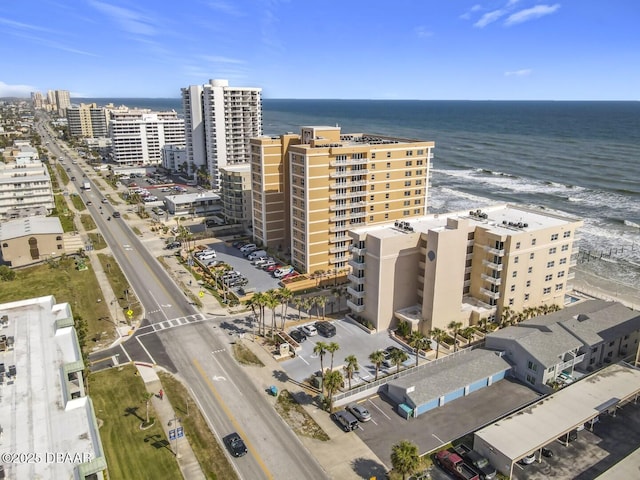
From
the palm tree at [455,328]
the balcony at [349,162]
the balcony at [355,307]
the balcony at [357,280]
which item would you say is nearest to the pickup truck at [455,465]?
the palm tree at [455,328]

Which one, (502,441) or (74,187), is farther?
(74,187)

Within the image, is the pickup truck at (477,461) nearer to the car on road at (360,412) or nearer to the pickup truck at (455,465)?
the pickup truck at (455,465)

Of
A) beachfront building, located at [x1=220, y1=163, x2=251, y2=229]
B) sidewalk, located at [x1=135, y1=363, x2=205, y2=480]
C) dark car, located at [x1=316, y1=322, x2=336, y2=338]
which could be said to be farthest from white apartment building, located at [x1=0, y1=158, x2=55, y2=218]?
dark car, located at [x1=316, y1=322, x2=336, y2=338]

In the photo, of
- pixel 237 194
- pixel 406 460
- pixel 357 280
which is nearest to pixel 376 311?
pixel 357 280

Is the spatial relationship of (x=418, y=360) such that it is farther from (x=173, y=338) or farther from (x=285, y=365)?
(x=173, y=338)

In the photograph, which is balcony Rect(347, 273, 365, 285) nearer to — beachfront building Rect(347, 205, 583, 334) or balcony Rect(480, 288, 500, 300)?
beachfront building Rect(347, 205, 583, 334)

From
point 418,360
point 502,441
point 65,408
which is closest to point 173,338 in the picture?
point 65,408

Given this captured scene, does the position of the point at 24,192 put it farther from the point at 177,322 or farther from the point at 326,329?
the point at 326,329
